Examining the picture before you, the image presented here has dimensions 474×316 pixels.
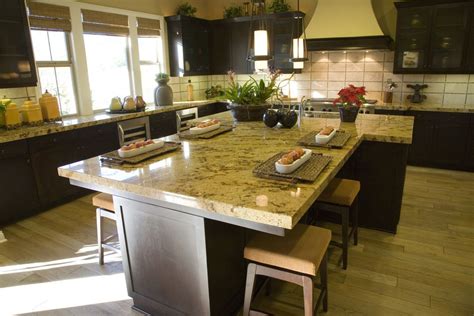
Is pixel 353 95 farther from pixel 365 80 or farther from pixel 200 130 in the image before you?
pixel 365 80

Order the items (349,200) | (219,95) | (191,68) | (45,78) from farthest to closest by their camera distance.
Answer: (219,95)
(191,68)
(45,78)
(349,200)

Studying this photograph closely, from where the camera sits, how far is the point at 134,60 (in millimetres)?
5188

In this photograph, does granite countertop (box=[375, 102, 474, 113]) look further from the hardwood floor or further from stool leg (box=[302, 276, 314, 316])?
stool leg (box=[302, 276, 314, 316])

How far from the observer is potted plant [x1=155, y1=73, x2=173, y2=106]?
5.29 m

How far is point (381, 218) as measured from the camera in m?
3.02

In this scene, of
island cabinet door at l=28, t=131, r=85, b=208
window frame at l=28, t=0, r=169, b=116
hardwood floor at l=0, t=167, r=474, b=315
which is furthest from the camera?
window frame at l=28, t=0, r=169, b=116

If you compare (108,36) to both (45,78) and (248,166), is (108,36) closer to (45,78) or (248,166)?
(45,78)

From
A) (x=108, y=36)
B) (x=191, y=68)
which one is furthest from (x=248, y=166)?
(x=191, y=68)

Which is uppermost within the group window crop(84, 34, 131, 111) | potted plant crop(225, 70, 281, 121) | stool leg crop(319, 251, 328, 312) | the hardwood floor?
window crop(84, 34, 131, 111)

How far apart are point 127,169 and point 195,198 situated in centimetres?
63

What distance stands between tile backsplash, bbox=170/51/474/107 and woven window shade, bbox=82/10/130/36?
1.25 metres

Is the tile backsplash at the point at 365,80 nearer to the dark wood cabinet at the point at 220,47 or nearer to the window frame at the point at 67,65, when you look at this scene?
the dark wood cabinet at the point at 220,47

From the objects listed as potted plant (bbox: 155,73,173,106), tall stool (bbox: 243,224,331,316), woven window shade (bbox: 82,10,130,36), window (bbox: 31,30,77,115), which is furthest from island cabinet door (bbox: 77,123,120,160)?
tall stool (bbox: 243,224,331,316)

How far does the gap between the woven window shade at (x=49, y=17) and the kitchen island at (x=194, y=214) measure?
262cm
